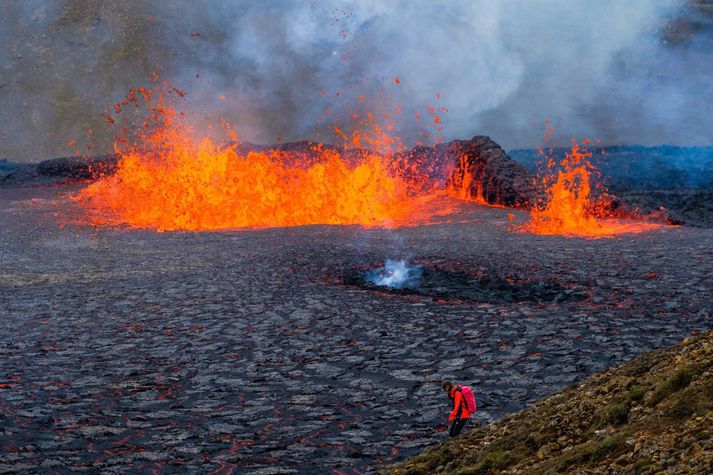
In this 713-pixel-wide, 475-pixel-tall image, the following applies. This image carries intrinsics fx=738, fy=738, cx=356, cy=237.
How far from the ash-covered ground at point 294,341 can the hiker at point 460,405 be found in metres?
0.36

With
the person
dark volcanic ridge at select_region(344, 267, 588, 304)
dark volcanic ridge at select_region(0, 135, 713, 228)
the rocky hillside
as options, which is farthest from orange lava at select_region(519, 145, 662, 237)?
the rocky hillside

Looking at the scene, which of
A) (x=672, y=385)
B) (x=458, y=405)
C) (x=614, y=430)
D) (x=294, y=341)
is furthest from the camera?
(x=294, y=341)

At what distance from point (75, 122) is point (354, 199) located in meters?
51.1

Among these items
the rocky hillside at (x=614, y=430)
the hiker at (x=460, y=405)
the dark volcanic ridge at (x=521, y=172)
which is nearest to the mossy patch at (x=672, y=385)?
the rocky hillside at (x=614, y=430)

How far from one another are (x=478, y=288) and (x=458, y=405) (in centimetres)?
557

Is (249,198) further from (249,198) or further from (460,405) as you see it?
(460,405)

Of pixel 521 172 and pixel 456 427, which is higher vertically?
pixel 521 172

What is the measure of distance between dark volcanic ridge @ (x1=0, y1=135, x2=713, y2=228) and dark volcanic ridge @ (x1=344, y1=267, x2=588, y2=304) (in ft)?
28.5

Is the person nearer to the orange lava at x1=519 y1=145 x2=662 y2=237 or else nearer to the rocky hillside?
the rocky hillside

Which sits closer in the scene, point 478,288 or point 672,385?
point 672,385

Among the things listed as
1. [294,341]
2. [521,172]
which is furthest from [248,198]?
[294,341]

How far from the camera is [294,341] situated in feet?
24.4

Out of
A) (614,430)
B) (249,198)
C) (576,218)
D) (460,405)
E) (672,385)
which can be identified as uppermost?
(249,198)

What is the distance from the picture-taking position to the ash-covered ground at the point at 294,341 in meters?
A: 5.00
